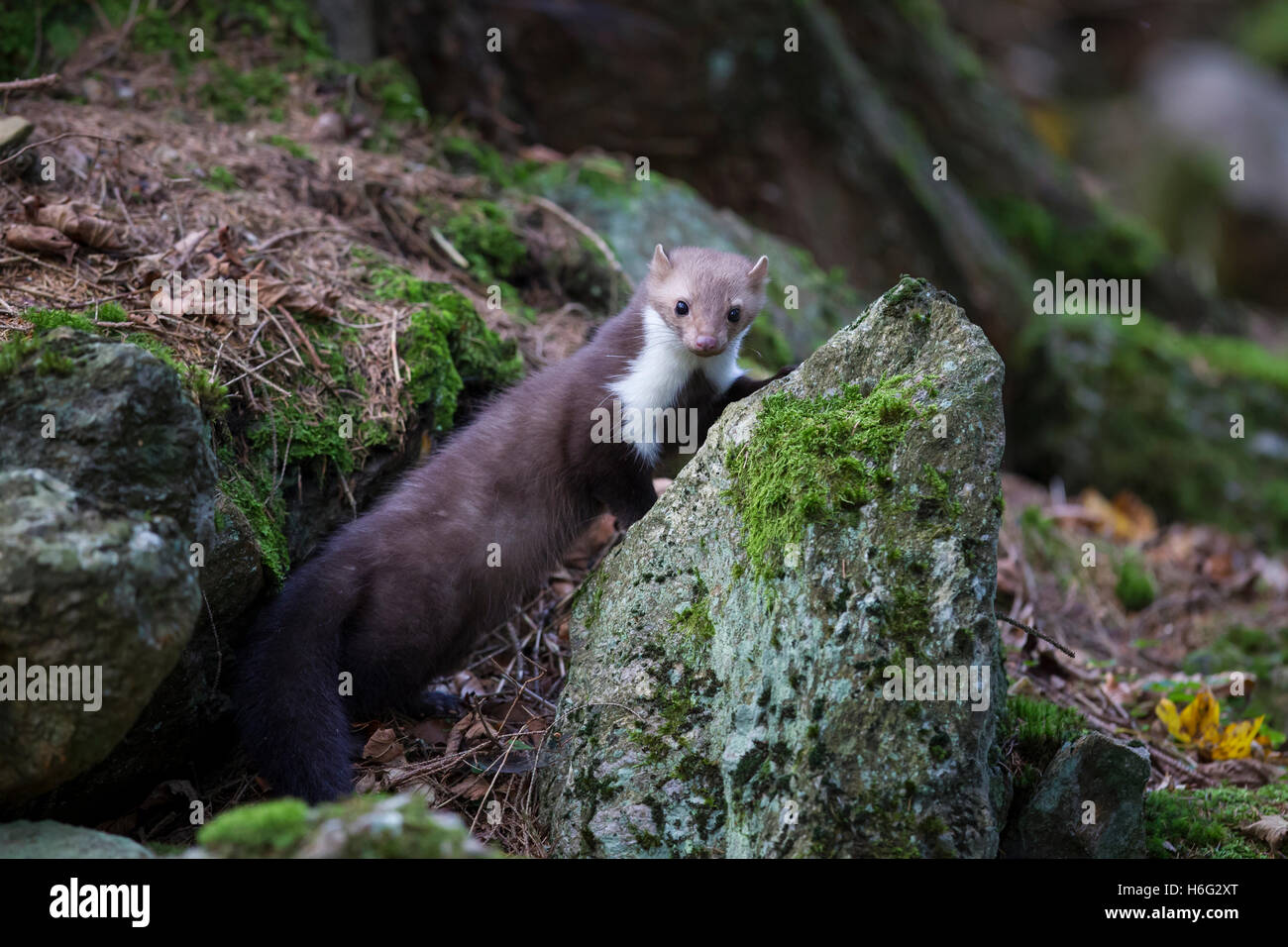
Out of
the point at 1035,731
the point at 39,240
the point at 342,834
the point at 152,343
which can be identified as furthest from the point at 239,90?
the point at 1035,731

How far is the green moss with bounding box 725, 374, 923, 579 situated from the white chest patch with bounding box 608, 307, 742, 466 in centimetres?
114

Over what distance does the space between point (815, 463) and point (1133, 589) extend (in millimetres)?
4846

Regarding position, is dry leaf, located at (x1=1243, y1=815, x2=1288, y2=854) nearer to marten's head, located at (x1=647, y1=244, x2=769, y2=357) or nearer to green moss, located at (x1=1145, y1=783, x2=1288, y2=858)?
green moss, located at (x1=1145, y1=783, x2=1288, y2=858)

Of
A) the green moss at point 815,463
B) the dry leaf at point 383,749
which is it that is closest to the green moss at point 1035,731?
the green moss at point 815,463

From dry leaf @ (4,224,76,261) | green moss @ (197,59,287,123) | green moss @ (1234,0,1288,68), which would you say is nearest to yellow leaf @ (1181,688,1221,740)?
dry leaf @ (4,224,76,261)

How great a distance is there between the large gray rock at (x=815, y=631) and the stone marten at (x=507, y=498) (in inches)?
34.8

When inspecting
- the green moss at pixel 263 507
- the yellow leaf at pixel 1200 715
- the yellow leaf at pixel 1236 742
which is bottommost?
the yellow leaf at pixel 1236 742

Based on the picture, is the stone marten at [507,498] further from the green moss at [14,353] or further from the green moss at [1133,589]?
the green moss at [1133,589]

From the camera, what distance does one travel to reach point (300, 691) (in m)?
4.38

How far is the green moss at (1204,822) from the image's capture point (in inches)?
166

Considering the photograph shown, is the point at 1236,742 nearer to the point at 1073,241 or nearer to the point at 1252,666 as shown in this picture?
the point at 1252,666

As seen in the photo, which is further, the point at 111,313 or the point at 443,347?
the point at 443,347
